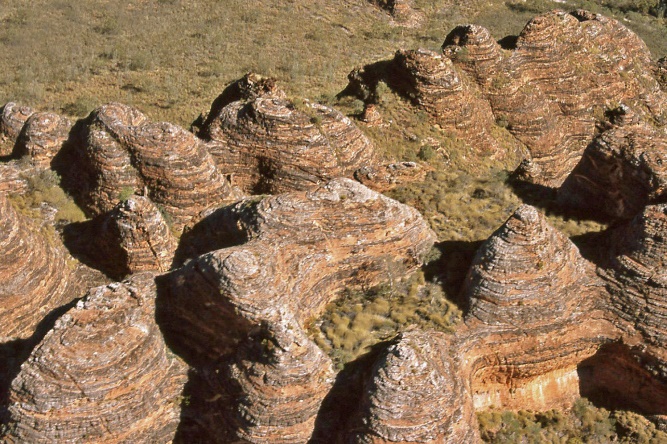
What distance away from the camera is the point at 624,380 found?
60.3ft

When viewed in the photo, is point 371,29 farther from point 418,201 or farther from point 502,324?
point 502,324

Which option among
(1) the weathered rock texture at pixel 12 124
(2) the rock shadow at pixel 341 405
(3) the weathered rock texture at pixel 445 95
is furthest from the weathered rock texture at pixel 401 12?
(2) the rock shadow at pixel 341 405

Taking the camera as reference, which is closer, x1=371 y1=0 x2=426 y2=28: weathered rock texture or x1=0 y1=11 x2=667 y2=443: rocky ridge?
x1=0 y1=11 x2=667 y2=443: rocky ridge

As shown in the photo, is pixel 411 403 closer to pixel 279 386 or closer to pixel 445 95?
pixel 279 386

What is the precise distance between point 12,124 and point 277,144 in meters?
10.1

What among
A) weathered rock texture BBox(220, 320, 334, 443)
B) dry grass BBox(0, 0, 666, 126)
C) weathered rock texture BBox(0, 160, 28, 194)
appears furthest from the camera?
dry grass BBox(0, 0, 666, 126)

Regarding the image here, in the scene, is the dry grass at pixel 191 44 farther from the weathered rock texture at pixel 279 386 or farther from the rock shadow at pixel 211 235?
the weathered rock texture at pixel 279 386

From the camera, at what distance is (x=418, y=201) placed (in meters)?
24.2

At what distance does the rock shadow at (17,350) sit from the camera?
53.7 feet

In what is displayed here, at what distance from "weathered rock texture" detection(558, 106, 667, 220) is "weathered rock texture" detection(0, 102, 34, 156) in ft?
63.8

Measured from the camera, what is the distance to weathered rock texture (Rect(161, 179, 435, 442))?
15289 mm

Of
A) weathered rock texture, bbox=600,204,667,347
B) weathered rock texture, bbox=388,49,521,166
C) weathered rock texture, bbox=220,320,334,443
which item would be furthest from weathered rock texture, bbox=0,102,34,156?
weathered rock texture, bbox=600,204,667,347

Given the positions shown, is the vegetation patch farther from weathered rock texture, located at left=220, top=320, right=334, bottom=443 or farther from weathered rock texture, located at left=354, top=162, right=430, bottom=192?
weathered rock texture, located at left=354, top=162, right=430, bottom=192

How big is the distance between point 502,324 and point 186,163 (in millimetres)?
10572
